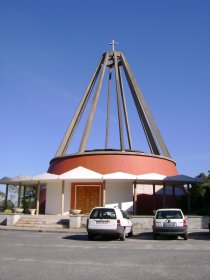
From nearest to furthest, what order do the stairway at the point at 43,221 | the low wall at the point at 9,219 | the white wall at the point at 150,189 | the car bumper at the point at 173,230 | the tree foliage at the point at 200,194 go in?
1. the car bumper at the point at 173,230
2. the stairway at the point at 43,221
3. the low wall at the point at 9,219
4. the white wall at the point at 150,189
5. the tree foliage at the point at 200,194

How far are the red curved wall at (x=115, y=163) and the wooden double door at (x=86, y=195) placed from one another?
5.61 ft

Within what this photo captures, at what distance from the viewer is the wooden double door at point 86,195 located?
2873 cm

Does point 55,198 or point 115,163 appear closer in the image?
point 55,198

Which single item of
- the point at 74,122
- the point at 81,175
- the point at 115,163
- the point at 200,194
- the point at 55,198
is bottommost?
the point at 55,198

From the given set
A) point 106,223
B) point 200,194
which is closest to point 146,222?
point 106,223

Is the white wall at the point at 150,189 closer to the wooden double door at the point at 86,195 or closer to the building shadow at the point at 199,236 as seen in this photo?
the wooden double door at the point at 86,195

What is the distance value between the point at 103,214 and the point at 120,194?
42.1ft

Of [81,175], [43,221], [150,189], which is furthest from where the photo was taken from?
[150,189]

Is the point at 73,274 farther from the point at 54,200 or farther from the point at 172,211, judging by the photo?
the point at 54,200

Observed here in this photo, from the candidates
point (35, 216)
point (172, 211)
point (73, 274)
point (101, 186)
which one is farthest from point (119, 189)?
point (73, 274)

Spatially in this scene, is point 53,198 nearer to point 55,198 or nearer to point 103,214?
point 55,198

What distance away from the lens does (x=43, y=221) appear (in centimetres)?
2514

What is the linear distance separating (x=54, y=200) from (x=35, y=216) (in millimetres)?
3787

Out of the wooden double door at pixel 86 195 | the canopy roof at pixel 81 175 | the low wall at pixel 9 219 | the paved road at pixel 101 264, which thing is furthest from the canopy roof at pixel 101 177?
the paved road at pixel 101 264
